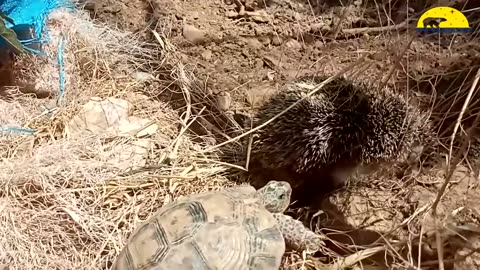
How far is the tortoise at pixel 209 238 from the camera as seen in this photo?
1934mm

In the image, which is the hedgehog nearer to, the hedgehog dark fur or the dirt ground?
the hedgehog dark fur

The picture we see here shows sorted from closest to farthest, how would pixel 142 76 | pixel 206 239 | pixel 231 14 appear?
pixel 206 239 → pixel 142 76 → pixel 231 14

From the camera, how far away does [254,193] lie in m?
2.22

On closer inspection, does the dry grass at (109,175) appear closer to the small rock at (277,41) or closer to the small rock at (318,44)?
the small rock at (277,41)

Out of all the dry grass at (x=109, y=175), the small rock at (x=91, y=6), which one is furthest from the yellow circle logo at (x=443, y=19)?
the small rock at (x=91, y=6)

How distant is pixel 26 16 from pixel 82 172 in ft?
2.78

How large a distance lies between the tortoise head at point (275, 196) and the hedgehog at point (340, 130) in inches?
5.9

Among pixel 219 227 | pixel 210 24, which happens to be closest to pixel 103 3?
pixel 210 24

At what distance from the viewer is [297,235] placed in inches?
85.9

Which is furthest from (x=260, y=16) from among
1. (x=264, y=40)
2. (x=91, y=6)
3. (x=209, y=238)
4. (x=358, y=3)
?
(x=209, y=238)

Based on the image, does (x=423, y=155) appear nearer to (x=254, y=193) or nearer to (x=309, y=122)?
(x=309, y=122)

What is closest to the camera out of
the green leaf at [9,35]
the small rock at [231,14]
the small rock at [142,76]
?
the green leaf at [9,35]

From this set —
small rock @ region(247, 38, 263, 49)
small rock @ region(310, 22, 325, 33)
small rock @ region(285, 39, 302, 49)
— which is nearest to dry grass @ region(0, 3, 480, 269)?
small rock @ region(247, 38, 263, 49)

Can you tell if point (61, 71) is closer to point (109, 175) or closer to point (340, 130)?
point (109, 175)
